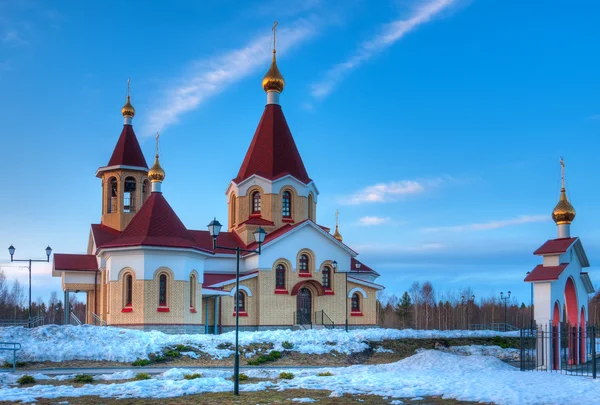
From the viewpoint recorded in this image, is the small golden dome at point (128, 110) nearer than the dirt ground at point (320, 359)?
No

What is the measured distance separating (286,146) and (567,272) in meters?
20.0

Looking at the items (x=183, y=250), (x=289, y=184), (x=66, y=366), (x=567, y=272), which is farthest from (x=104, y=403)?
(x=289, y=184)

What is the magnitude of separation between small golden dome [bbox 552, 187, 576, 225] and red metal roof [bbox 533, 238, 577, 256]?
3.61 ft

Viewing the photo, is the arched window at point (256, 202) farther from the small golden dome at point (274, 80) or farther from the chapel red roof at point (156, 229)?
the small golden dome at point (274, 80)

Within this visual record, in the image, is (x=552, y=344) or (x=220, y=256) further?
(x=220, y=256)

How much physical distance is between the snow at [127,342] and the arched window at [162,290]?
5.31 meters

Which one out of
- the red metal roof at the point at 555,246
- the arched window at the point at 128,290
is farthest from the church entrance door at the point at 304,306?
the red metal roof at the point at 555,246

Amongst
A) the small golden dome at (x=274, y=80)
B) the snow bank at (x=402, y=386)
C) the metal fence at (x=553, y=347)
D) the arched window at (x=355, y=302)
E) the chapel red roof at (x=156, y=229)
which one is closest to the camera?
the snow bank at (x=402, y=386)

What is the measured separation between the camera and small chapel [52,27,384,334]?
30938 millimetres

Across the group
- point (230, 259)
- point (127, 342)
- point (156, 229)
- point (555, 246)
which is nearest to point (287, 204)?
point (230, 259)

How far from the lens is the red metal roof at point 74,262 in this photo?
114 feet

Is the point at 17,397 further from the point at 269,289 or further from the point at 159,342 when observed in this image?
the point at 269,289

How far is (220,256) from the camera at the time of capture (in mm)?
36406

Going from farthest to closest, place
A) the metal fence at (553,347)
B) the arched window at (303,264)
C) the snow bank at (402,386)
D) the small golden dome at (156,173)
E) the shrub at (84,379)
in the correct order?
the arched window at (303,264)
the small golden dome at (156,173)
the metal fence at (553,347)
the shrub at (84,379)
the snow bank at (402,386)
